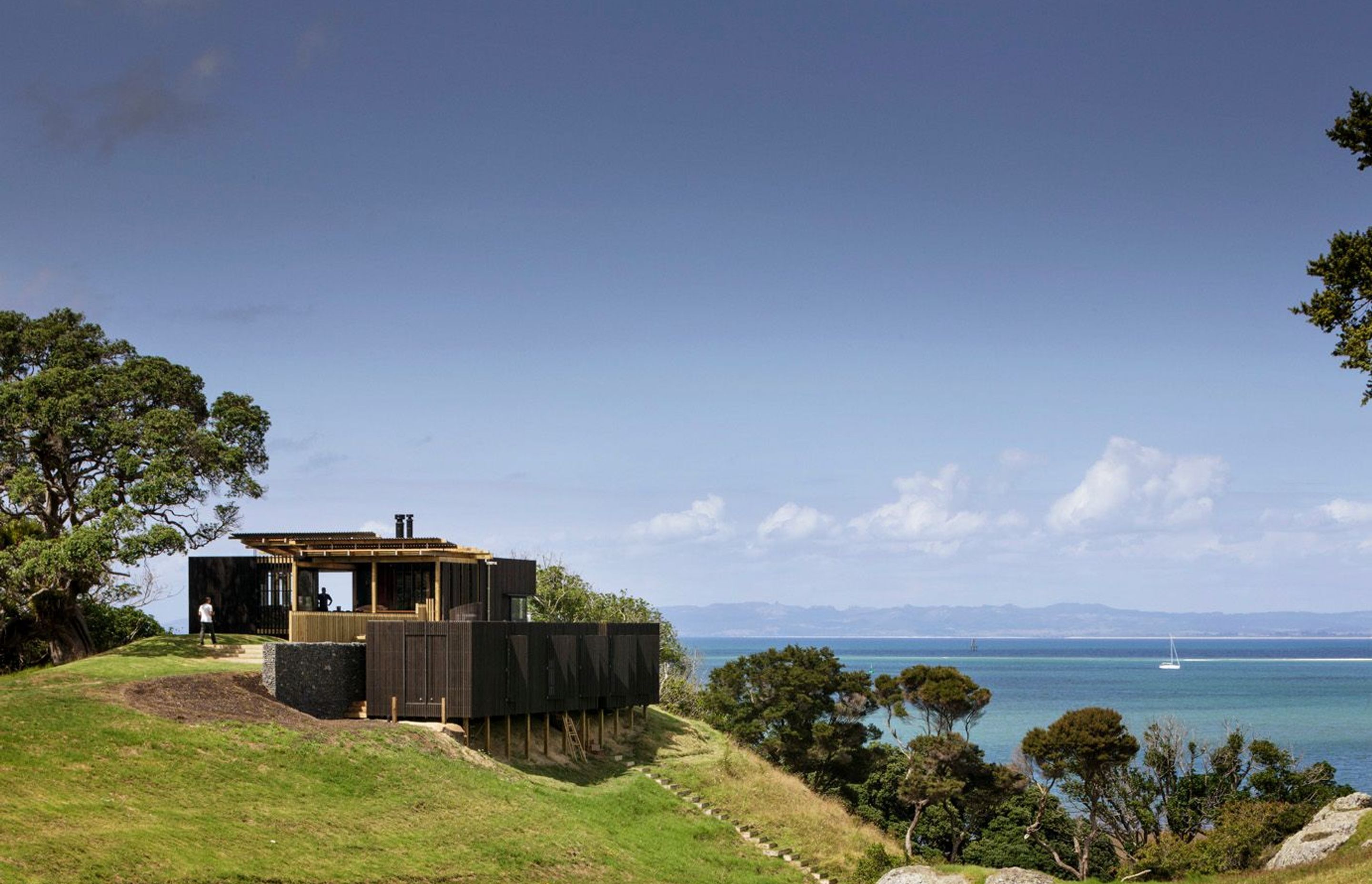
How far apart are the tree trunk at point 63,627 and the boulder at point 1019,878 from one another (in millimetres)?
30957

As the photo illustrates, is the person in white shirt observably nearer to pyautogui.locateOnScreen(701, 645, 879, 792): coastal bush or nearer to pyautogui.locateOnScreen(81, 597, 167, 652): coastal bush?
pyautogui.locateOnScreen(81, 597, 167, 652): coastal bush

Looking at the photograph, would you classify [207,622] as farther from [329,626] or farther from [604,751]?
[604,751]

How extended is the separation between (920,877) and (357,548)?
72.3 ft

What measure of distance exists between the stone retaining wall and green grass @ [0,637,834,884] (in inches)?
97.3

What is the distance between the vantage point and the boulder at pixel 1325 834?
33.5 m

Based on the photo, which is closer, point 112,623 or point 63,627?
point 63,627

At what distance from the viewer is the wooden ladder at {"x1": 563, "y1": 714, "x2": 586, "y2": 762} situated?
40.9 m

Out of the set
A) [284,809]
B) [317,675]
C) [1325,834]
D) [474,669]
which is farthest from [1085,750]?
[284,809]

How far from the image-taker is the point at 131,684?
32.0 metres

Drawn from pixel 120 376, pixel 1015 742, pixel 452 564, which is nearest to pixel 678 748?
pixel 452 564

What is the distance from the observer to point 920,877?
112 ft

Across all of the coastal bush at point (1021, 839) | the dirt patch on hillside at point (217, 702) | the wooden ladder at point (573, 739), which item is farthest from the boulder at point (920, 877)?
the coastal bush at point (1021, 839)

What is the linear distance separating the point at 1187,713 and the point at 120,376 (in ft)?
448

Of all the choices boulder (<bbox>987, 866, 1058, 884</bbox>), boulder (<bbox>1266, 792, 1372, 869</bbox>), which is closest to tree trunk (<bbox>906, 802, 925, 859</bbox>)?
boulder (<bbox>987, 866, 1058, 884</bbox>)
